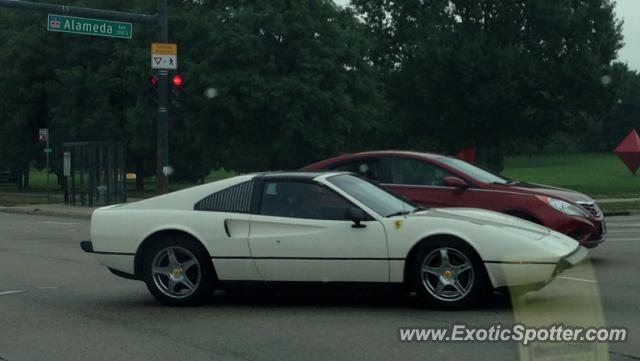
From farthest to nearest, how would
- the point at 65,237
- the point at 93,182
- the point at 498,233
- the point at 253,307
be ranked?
the point at 93,182
the point at 65,237
the point at 253,307
the point at 498,233

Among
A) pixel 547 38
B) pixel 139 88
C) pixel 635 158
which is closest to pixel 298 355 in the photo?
pixel 139 88

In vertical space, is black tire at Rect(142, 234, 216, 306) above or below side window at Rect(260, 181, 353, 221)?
below

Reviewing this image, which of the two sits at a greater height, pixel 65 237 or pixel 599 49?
pixel 599 49

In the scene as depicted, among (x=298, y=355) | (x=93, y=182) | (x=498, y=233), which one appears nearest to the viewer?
(x=298, y=355)

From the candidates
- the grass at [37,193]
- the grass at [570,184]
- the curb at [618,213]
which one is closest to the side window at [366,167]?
the curb at [618,213]

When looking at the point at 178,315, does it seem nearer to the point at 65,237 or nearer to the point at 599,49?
the point at 65,237

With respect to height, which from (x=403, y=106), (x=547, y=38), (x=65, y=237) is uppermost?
(x=547, y=38)

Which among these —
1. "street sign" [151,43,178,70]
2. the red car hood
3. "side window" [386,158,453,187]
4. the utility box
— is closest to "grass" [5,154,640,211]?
the utility box

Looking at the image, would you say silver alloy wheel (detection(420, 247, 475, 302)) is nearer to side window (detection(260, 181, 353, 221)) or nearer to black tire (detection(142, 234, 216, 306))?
side window (detection(260, 181, 353, 221))

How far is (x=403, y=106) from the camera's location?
50.3m

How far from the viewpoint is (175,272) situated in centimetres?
946

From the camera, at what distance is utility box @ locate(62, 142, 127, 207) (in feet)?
106

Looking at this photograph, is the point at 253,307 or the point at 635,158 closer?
the point at 253,307

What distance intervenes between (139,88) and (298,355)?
123 ft
